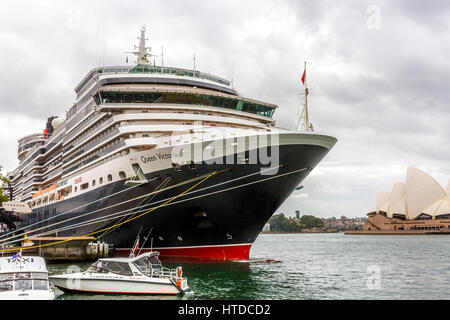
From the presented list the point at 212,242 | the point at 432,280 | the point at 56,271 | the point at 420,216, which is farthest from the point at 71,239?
the point at 420,216

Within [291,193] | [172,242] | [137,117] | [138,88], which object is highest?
[138,88]

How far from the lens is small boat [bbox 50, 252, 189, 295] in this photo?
1550 cm

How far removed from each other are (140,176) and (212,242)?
500 centimetres

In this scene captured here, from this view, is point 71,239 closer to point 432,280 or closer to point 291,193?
point 291,193

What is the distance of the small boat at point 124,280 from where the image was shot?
50.9ft

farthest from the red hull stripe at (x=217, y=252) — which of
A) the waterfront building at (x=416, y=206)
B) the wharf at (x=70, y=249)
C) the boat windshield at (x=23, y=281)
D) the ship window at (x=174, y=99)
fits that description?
the waterfront building at (x=416, y=206)

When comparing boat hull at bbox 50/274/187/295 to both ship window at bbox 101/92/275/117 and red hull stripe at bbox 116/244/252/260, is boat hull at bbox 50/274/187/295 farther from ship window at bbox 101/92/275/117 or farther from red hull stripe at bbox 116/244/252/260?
ship window at bbox 101/92/275/117

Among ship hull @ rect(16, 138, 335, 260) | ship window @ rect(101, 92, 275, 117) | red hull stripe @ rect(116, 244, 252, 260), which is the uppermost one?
ship window @ rect(101, 92, 275, 117)

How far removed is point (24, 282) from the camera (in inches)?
511

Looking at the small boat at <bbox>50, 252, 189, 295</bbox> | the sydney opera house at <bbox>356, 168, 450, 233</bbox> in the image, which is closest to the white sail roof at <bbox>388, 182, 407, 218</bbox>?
the sydney opera house at <bbox>356, 168, 450, 233</bbox>

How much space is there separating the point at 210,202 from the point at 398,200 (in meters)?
105

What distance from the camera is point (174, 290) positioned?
607 inches

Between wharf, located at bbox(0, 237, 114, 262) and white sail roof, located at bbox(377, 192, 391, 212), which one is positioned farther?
white sail roof, located at bbox(377, 192, 391, 212)

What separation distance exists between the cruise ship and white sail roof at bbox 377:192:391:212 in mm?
102894
